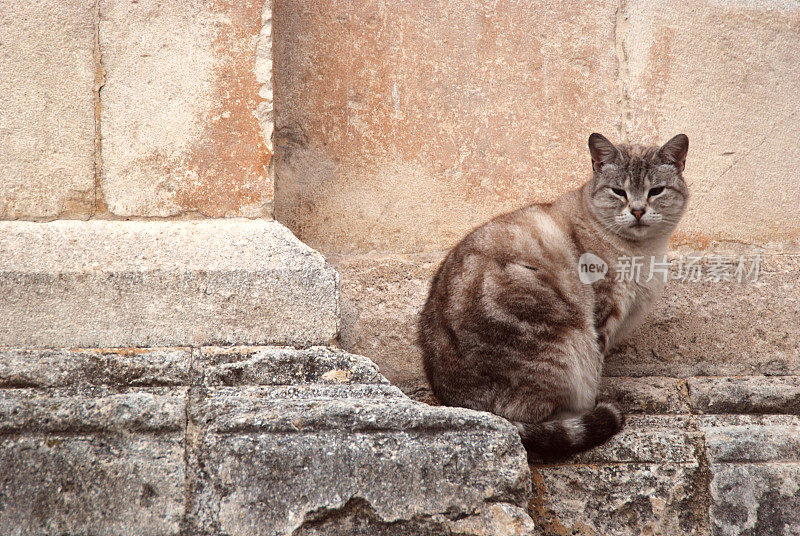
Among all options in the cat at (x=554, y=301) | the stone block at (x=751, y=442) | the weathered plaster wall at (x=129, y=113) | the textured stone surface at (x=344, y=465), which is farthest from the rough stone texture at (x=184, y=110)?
the stone block at (x=751, y=442)

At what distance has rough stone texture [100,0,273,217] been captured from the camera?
87.1 inches

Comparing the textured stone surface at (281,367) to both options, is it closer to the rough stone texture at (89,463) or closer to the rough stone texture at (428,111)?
the rough stone texture at (89,463)

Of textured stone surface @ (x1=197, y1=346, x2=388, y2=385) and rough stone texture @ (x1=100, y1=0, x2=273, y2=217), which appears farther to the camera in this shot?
rough stone texture @ (x1=100, y1=0, x2=273, y2=217)

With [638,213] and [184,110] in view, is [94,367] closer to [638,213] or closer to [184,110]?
[184,110]

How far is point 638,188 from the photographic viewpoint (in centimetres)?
289

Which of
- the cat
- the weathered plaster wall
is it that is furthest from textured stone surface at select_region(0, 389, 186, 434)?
the cat

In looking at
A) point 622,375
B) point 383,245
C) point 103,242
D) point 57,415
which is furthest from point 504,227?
point 57,415

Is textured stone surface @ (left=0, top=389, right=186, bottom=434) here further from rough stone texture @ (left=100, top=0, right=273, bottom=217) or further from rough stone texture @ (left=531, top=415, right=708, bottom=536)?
rough stone texture @ (left=531, top=415, right=708, bottom=536)

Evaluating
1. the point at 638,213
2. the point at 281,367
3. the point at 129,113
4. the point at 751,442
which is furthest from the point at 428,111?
the point at 751,442

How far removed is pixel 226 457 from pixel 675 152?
207 centimetres

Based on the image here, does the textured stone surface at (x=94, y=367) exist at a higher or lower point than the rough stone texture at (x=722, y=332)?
higher

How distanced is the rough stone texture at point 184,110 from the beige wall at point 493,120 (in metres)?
0.68

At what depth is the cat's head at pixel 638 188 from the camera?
9.38ft

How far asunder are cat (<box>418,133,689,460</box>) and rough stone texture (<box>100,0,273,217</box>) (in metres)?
0.82
